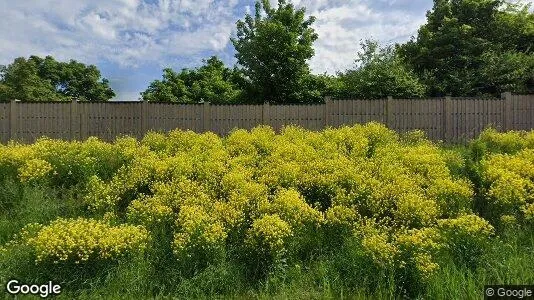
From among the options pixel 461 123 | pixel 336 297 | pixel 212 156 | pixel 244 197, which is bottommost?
pixel 336 297

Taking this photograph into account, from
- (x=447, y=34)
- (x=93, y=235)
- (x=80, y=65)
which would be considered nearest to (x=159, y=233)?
(x=93, y=235)

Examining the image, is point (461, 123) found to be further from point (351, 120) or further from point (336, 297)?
point (336, 297)

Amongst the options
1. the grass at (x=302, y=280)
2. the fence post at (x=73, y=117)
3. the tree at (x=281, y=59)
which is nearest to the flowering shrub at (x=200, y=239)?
the grass at (x=302, y=280)

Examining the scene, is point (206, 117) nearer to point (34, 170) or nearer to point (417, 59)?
point (34, 170)

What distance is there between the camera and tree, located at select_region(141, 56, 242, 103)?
1958 centimetres

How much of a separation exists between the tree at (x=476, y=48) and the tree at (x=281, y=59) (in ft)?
17.1

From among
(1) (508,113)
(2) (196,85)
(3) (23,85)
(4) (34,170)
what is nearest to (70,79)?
(3) (23,85)

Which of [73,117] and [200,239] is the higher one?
[73,117]

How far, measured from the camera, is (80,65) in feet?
101

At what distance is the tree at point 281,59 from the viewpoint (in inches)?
577

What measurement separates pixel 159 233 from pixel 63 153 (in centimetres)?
291

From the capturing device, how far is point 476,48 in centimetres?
1619

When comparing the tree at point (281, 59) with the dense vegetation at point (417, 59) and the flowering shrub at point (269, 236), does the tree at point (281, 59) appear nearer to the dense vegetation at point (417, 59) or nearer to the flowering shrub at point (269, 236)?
the dense vegetation at point (417, 59)

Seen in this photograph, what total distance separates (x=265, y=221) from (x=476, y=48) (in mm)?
15239
